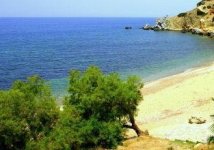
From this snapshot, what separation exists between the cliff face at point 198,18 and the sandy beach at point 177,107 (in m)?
97.5

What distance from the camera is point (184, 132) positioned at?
3844cm

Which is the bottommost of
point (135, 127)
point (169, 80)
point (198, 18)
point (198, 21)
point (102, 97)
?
point (169, 80)

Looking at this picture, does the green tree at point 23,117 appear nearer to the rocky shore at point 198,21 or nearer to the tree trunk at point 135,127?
the tree trunk at point 135,127

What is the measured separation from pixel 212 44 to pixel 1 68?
68.2 m

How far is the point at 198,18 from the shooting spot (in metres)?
172

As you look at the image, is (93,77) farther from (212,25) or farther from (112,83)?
(212,25)

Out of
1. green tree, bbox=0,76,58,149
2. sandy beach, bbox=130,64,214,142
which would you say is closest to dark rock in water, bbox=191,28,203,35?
sandy beach, bbox=130,64,214,142

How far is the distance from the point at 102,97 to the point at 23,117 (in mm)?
7679

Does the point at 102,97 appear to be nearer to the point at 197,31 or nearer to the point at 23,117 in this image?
the point at 23,117

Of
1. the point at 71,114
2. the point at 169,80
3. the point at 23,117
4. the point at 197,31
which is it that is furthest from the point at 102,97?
the point at 197,31

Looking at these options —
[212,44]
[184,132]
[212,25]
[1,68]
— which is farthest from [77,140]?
[212,25]

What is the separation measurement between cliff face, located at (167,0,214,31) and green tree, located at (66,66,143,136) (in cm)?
12724

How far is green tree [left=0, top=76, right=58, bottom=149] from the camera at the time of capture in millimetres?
31000

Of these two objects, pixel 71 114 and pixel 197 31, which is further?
pixel 197 31
